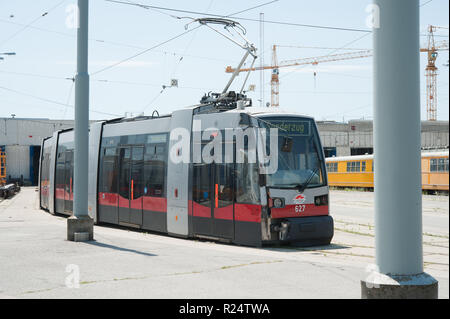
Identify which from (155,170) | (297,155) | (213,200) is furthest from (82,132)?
(297,155)

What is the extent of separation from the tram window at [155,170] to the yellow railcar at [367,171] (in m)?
19.2

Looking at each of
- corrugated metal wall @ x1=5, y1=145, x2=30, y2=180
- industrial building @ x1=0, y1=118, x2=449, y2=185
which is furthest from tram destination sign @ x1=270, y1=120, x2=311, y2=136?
corrugated metal wall @ x1=5, y1=145, x2=30, y2=180

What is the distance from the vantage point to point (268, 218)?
10.8 meters

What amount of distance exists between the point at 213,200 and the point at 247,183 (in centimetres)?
106

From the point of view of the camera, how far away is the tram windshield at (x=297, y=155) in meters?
10.9

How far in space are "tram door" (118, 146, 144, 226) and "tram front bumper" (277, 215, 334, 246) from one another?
4956 millimetres

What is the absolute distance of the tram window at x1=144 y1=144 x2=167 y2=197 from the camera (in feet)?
44.1

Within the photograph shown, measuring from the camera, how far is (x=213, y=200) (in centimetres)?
1166

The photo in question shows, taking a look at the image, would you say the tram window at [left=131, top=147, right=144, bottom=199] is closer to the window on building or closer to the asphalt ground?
the asphalt ground

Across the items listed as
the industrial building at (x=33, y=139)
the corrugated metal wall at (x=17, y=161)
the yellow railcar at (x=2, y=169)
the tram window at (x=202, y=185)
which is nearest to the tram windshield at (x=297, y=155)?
the tram window at (x=202, y=185)

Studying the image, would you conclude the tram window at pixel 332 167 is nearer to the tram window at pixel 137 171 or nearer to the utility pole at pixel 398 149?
the tram window at pixel 137 171

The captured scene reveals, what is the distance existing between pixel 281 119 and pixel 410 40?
769cm
